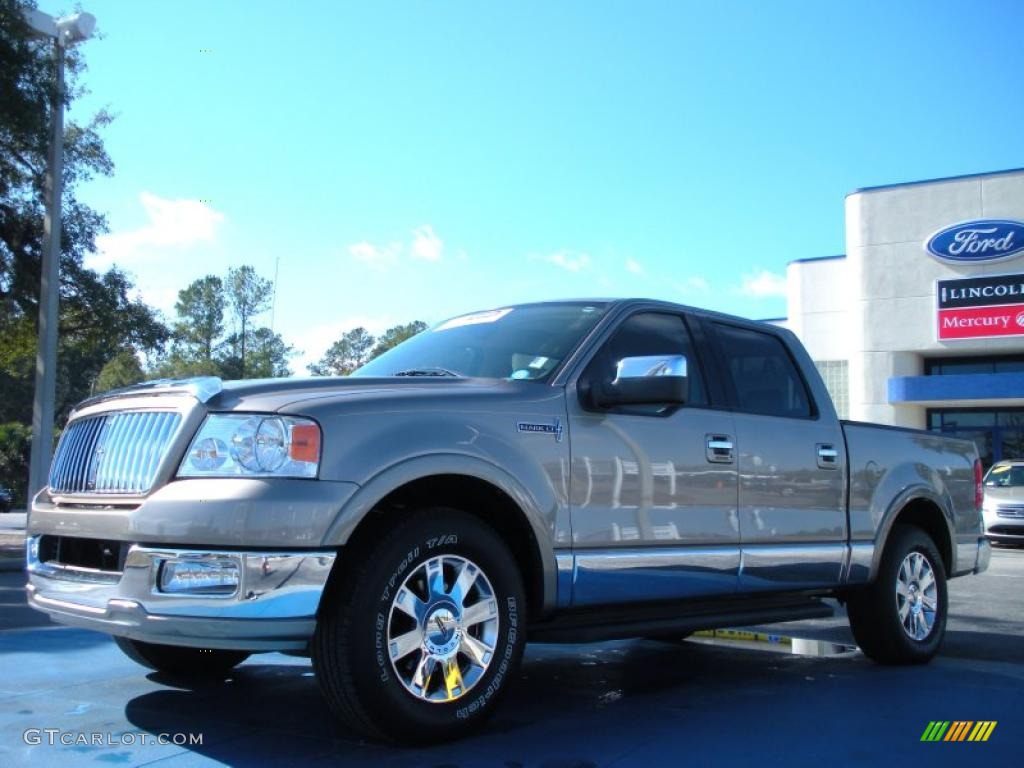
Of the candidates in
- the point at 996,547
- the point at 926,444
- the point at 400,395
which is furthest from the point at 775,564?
the point at 996,547

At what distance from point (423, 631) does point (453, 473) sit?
1.99ft

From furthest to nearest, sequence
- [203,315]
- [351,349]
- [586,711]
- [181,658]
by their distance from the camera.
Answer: [351,349], [203,315], [181,658], [586,711]

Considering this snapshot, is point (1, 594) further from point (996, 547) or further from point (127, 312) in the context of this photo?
point (996, 547)

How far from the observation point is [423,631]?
392 centimetres

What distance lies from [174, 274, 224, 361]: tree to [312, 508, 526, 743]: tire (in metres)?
34.4

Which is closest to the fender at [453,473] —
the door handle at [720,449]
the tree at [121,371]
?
the door handle at [720,449]

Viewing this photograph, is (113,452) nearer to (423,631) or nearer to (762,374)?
(423,631)

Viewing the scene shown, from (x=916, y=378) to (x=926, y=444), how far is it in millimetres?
27587

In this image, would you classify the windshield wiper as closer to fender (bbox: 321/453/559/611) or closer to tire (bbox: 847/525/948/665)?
fender (bbox: 321/453/559/611)

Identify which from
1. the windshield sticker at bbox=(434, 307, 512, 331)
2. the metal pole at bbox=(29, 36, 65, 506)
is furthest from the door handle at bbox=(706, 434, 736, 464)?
the metal pole at bbox=(29, 36, 65, 506)

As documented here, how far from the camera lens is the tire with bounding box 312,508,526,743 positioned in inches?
147

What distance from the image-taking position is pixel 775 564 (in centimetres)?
546

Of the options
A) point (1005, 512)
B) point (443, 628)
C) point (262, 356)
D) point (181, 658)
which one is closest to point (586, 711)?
point (443, 628)

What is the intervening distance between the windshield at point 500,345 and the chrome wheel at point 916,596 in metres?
2.72
